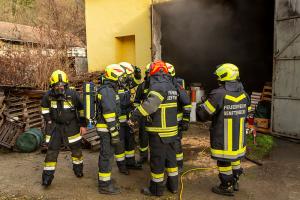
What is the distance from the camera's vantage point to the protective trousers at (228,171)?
14.3ft

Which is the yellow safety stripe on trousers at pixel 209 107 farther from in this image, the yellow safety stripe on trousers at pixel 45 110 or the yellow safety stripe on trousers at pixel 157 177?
the yellow safety stripe on trousers at pixel 45 110

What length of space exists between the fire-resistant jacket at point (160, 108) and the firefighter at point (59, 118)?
50.3 inches

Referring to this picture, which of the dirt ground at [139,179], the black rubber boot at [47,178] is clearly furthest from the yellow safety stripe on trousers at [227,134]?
the black rubber boot at [47,178]

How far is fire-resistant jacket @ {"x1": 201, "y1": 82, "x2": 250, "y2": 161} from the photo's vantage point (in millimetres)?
4195

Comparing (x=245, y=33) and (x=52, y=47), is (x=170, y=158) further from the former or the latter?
(x=52, y=47)

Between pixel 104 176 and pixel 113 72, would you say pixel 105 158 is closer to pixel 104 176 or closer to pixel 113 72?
pixel 104 176

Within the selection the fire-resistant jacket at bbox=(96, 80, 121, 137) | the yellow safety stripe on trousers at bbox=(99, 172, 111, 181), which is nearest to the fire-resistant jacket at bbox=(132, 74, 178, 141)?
the fire-resistant jacket at bbox=(96, 80, 121, 137)

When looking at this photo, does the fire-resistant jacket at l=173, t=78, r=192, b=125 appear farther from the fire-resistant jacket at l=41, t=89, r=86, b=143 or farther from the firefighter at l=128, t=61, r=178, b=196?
the fire-resistant jacket at l=41, t=89, r=86, b=143

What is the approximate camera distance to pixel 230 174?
4387 mm

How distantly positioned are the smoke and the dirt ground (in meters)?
5.13

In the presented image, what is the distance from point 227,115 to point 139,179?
2.03m

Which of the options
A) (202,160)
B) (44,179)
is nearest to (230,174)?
(202,160)

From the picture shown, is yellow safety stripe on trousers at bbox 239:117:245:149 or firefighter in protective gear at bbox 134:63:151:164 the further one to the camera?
firefighter in protective gear at bbox 134:63:151:164

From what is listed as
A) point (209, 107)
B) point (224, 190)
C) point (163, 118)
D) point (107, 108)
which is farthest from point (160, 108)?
point (224, 190)
